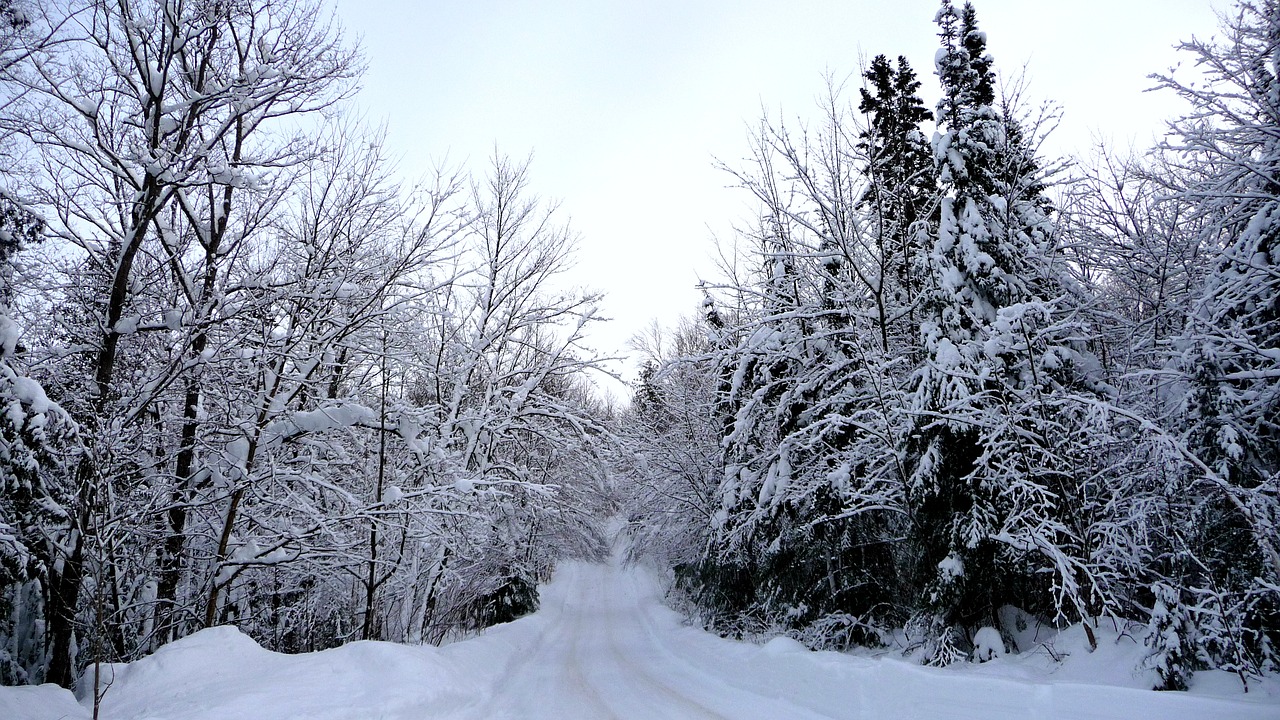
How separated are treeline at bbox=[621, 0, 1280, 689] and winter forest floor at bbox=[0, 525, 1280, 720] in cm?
106

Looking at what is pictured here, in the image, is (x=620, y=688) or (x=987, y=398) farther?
(x=620, y=688)

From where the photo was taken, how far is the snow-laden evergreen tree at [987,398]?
7676 mm

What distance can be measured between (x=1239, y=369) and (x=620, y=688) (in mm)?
10097

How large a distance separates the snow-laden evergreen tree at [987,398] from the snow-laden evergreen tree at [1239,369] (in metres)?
1.19

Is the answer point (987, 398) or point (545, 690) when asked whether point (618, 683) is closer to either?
point (545, 690)

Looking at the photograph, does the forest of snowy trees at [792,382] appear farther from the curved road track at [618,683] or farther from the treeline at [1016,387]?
the curved road track at [618,683]

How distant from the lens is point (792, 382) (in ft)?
39.8

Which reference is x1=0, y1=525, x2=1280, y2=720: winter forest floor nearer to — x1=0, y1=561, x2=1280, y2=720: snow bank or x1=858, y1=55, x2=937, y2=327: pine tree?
x1=0, y1=561, x2=1280, y2=720: snow bank

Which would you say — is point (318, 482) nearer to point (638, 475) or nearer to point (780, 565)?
point (780, 565)

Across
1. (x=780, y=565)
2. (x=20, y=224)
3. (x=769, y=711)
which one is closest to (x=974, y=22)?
(x=780, y=565)

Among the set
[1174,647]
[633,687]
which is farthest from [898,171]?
[633,687]

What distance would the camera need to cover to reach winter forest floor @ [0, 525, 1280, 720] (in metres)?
5.11

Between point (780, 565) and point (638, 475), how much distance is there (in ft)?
22.2

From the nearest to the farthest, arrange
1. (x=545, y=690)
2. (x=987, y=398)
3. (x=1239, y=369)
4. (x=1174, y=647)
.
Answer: (x=1174, y=647)
(x=1239, y=369)
(x=987, y=398)
(x=545, y=690)
